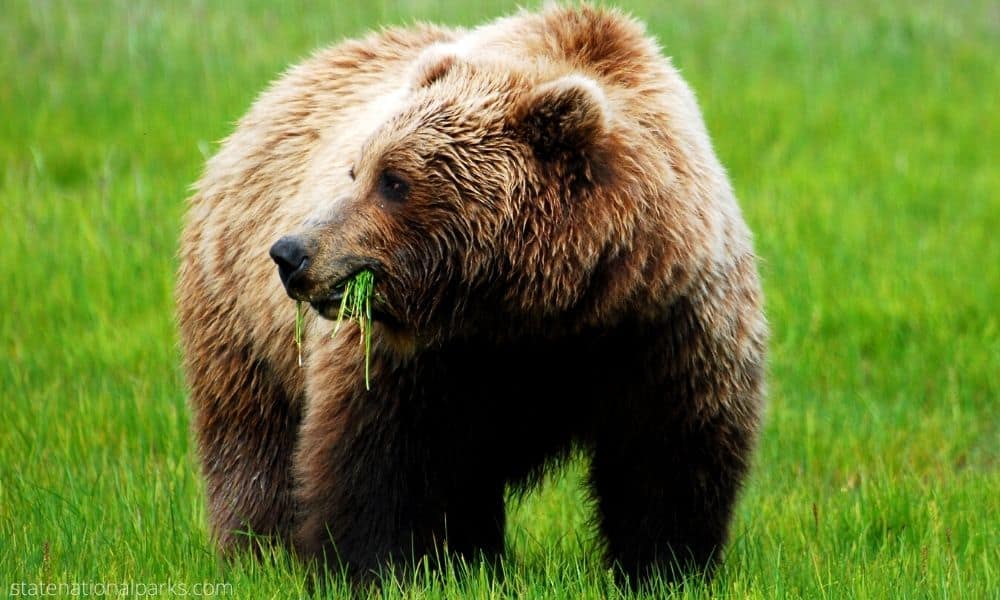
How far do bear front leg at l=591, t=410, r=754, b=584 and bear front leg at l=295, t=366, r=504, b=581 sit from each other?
1.83ft

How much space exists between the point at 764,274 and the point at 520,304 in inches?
186

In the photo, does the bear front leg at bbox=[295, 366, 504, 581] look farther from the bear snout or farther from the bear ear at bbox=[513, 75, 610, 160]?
the bear ear at bbox=[513, 75, 610, 160]

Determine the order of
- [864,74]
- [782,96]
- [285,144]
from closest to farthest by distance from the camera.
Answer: [285,144] → [782,96] → [864,74]

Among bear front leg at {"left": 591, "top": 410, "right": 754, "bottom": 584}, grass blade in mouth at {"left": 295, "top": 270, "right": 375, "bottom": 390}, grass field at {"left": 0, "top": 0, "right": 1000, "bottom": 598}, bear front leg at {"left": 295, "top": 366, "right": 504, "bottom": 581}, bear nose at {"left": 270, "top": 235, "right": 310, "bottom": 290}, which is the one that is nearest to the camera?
bear nose at {"left": 270, "top": 235, "right": 310, "bottom": 290}

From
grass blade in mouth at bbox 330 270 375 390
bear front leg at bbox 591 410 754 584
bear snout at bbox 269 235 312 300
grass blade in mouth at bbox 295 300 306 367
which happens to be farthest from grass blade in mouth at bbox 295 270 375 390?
bear front leg at bbox 591 410 754 584

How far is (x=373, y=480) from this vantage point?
4641 millimetres

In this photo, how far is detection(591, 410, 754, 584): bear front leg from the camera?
4770 millimetres

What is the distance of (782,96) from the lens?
12.0 metres

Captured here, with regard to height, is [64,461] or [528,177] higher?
[528,177]

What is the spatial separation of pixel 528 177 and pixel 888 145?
7467 mm

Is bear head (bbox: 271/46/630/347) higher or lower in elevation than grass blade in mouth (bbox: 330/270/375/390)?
higher

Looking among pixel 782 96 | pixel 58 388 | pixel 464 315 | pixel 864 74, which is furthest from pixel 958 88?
pixel 464 315

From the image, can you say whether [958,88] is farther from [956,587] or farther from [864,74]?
[956,587]

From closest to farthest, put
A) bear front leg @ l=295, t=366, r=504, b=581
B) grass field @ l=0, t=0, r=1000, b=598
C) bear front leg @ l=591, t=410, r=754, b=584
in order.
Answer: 1. bear front leg @ l=295, t=366, r=504, b=581
2. bear front leg @ l=591, t=410, r=754, b=584
3. grass field @ l=0, t=0, r=1000, b=598
